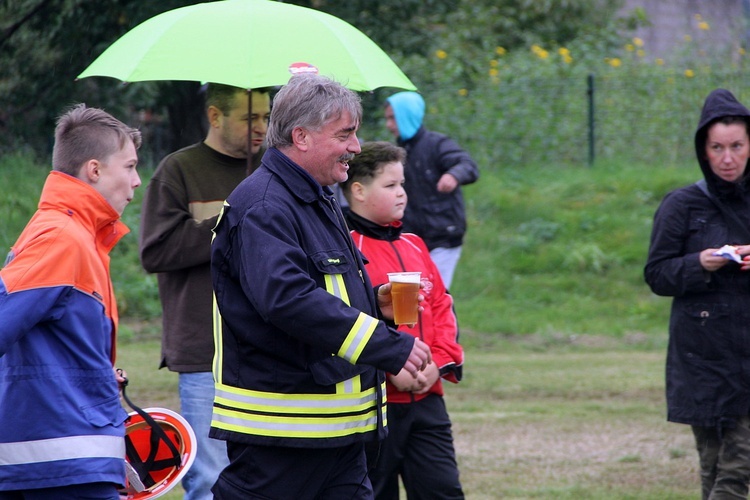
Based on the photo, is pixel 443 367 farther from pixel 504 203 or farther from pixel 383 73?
pixel 504 203

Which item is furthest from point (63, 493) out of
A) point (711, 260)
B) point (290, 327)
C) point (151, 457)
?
point (711, 260)

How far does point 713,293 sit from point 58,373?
3.18 metres

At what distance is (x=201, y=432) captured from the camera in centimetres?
466

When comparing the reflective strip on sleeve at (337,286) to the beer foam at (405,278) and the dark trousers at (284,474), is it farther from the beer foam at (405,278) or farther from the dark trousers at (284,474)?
the dark trousers at (284,474)

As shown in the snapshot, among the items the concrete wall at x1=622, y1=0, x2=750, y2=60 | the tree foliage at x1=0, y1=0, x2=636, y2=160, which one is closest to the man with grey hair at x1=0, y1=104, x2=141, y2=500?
the tree foliage at x1=0, y1=0, x2=636, y2=160

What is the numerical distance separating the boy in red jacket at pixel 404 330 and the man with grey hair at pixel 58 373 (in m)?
1.48

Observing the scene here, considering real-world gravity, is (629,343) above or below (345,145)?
below

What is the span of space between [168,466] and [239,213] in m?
1.05

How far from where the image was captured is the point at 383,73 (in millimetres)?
4766

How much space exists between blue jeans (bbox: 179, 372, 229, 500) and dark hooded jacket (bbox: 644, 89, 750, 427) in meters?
2.21

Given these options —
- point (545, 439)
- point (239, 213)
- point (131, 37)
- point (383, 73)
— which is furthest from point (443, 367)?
point (545, 439)

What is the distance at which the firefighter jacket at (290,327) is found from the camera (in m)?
3.18

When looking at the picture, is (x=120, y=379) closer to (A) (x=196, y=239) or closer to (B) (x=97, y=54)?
(A) (x=196, y=239)

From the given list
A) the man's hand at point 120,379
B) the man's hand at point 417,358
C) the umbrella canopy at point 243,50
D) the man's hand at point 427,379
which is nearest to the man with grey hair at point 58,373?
the man's hand at point 120,379
